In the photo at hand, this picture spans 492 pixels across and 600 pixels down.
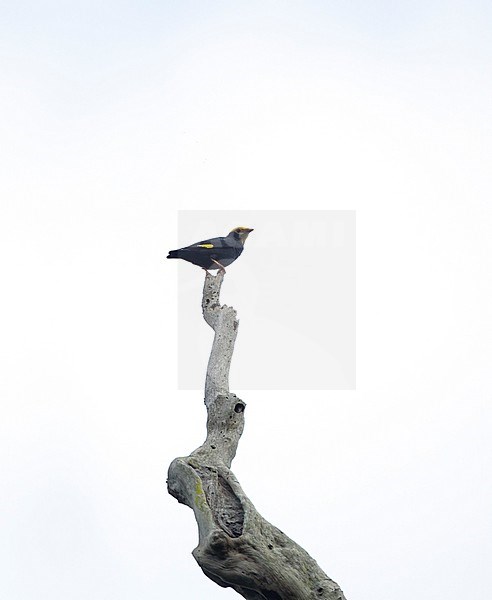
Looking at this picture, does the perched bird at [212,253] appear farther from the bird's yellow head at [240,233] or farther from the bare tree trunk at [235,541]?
the bare tree trunk at [235,541]

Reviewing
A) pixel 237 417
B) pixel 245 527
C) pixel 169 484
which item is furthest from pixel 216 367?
pixel 245 527

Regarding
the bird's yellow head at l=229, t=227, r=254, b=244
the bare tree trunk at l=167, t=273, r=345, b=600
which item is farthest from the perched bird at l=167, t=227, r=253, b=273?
the bare tree trunk at l=167, t=273, r=345, b=600

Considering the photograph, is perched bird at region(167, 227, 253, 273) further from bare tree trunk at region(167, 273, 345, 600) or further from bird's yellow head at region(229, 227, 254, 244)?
bare tree trunk at region(167, 273, 345, 600)

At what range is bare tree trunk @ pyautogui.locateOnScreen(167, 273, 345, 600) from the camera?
6414 millimetres

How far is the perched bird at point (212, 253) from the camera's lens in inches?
364

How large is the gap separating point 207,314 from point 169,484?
6.97ft

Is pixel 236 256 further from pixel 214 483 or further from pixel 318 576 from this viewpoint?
pixel 318 576

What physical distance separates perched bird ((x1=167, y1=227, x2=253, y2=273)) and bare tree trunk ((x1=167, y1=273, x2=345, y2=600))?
2420 mm

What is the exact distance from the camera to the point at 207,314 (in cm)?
887

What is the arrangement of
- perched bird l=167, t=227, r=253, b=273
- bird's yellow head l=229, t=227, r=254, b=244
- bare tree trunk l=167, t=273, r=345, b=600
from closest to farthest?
bare tree trunk l=167, t=273, r=345, b=600
perched bird l=167, t=227, r=253, b=273
bird's yellow head l=229, t=227, r=254, b=244

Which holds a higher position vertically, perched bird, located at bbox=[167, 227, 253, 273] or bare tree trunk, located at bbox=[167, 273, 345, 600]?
perched bird, located at bbox=[167, 227, 253, 273]

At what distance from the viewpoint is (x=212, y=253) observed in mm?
9258

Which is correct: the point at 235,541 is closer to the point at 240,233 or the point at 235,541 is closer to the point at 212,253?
the point at 212,253

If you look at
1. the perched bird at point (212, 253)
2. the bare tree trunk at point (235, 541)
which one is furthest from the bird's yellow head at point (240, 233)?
the bare tree trunk at point (235, 541)
